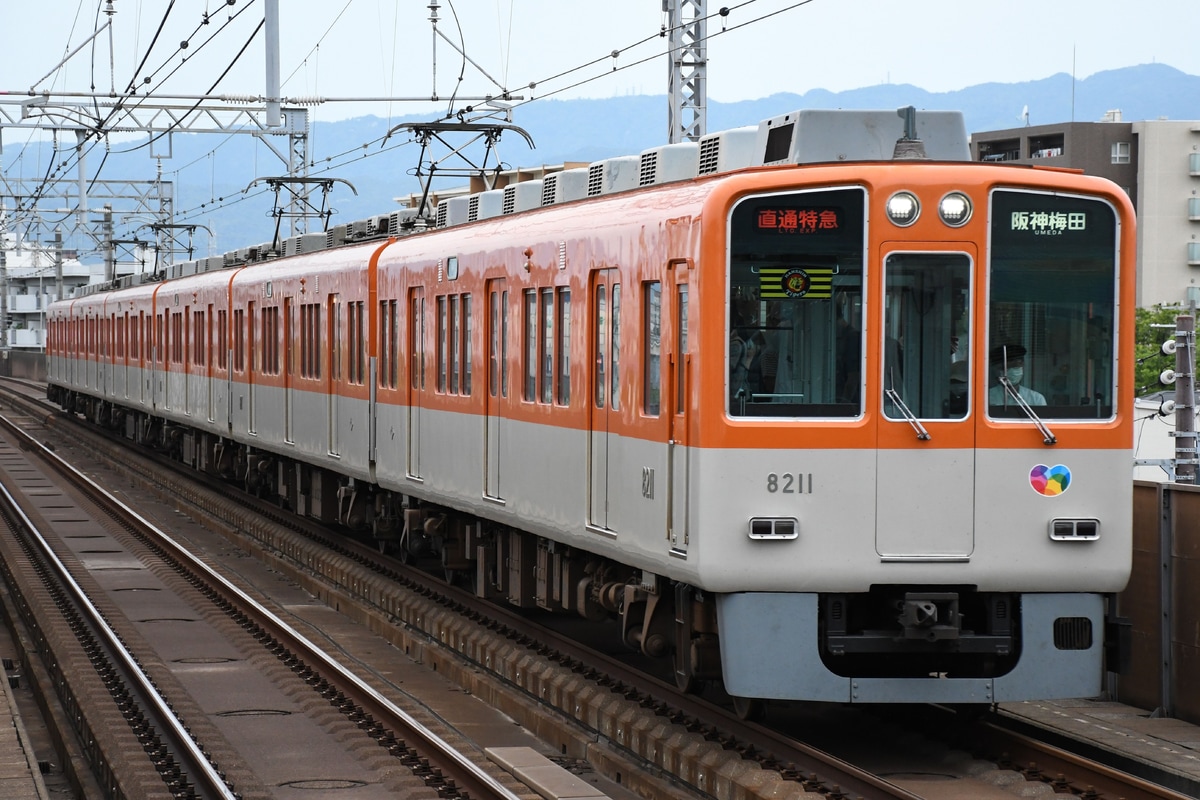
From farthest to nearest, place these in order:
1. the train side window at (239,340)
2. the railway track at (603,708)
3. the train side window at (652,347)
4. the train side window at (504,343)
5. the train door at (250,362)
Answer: the train side window at (239,340) → the train door at (250,362) → the train side window at (504,343) → the train side window at (652,347) → the railway track at (603,708)

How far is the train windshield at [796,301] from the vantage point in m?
8.45

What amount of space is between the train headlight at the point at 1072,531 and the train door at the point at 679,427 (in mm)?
1717

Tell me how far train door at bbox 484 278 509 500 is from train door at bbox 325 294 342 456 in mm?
5421

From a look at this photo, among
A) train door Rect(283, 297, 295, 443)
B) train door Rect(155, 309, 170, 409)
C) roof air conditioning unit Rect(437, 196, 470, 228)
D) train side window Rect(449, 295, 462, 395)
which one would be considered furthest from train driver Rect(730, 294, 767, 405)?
train door Rect(155, 309, 170, 409)

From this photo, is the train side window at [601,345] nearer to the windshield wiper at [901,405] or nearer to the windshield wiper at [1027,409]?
the windshield wiper at [901,405]

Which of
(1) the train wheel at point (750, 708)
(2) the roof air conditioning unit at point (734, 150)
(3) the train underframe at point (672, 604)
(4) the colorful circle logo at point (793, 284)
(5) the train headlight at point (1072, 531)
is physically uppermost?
(2) the roof air conditioning unit at point (734, 150)

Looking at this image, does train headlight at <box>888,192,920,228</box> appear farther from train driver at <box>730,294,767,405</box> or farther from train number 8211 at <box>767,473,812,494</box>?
train number 8211 at <box>767,473,812,494</box>

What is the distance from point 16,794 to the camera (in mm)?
7852

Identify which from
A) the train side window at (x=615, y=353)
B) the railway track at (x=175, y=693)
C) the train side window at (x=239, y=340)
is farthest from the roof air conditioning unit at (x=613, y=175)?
the train side window at (x=239, y=340)

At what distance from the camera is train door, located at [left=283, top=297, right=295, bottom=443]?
809 inches

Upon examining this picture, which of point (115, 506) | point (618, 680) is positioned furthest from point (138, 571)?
point (618, 680)

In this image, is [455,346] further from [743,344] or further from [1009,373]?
[1009,373]

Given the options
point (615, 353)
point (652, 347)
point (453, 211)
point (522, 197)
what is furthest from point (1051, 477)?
point (453, 211)

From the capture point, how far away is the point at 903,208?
850cm
